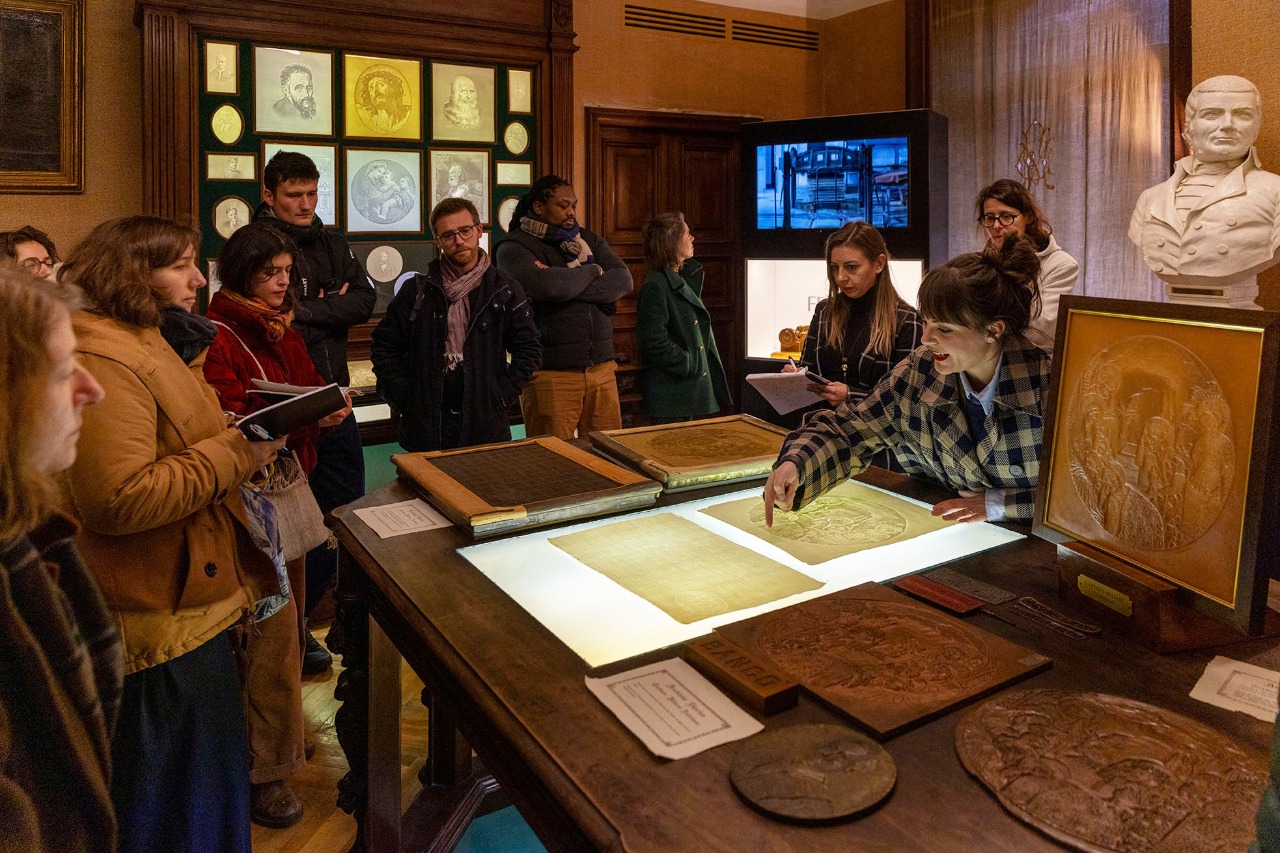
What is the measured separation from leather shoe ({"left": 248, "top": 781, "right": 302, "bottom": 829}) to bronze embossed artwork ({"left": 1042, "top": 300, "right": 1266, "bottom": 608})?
2.11 m

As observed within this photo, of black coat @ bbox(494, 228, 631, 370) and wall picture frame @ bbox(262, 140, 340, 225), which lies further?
wall picture frame @ bbox(262, 140, 340, 225)

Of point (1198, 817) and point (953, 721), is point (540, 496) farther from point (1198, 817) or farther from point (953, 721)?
point (1198, 817)

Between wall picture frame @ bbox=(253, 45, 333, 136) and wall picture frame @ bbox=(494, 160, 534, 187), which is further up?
wall picture frame @ bbox=(253, 45, 333, 136)

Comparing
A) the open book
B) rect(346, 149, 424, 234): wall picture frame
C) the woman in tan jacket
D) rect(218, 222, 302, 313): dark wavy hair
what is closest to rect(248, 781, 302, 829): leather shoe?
the woman in tan jacket

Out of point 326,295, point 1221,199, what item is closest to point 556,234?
point 326,295

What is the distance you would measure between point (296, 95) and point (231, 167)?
0.55 meters

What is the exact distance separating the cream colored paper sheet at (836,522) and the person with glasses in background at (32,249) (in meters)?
2.73

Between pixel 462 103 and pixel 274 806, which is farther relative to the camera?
pixel 462 103

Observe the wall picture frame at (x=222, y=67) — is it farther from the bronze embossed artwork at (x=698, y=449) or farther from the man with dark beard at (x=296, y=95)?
the bronze embossed artwork at (x=698, y=449)

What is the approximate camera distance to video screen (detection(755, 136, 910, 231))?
5.80 meters

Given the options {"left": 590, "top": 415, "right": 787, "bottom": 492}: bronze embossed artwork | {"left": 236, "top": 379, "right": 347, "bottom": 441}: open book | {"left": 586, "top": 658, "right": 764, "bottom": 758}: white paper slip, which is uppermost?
{"left": 236, "top": 379, "right": 347, "bottom": 441}: open book

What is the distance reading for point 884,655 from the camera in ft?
4.27

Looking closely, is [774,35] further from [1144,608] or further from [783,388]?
[1144,608]

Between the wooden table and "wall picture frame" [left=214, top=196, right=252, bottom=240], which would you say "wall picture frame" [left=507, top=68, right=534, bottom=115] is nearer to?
"wall picture frame" [left=214, top=196, right=252, bottom=240]
